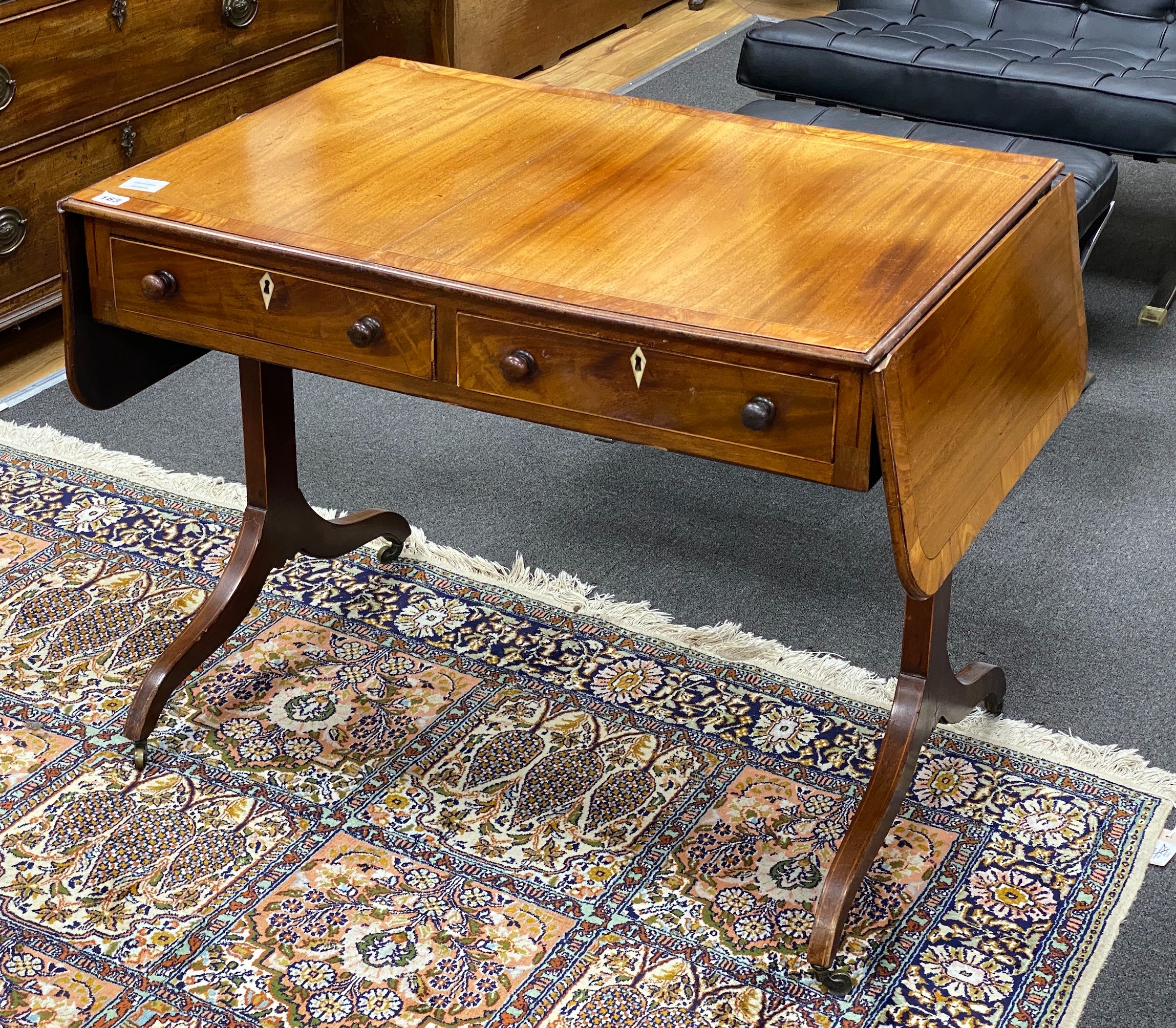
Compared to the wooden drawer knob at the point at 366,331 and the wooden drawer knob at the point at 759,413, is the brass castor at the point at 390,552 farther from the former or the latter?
the wooden drawer knob at the point at 759,413

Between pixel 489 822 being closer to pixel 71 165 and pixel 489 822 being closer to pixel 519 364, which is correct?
pixel 519 364

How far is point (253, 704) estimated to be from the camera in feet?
6.48

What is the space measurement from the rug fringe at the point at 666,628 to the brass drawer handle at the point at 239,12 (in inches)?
40.7

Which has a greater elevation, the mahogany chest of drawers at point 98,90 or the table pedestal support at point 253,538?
the mahogany chest of drawers at point 98,90

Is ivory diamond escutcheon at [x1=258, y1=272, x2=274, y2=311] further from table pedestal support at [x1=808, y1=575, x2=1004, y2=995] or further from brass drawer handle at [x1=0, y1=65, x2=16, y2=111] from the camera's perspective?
brass drawer handle at [x1=0, y1=65, x2=16, y2=111]

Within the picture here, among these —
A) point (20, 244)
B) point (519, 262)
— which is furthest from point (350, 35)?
point (519, 262)

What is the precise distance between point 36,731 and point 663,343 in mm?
1045

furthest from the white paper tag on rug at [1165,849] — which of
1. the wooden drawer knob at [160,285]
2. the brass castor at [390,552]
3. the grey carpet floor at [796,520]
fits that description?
the wooden drawer knob at [160,285]

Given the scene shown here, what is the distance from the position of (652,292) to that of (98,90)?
1.84m

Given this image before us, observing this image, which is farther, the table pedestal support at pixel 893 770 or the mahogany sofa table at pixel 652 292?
the table pedestal support at pixel 893 770

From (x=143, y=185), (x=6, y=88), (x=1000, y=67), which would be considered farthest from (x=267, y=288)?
(x=1000, y=67)

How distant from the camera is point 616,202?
5.38 feet

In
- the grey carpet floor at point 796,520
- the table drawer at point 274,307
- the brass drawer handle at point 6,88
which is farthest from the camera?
the brass drawer handle at point 6,88

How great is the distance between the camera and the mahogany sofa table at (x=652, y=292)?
1.38 m
